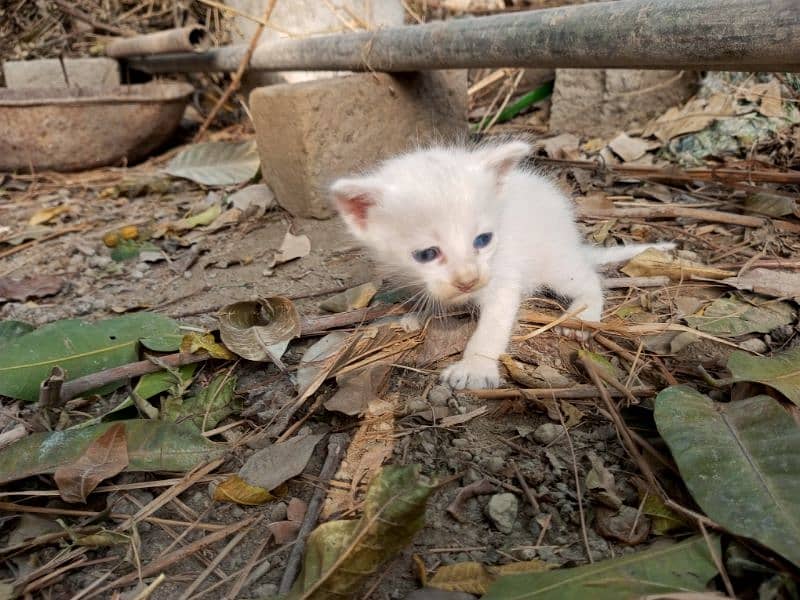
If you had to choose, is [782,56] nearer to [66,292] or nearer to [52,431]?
[52,431]

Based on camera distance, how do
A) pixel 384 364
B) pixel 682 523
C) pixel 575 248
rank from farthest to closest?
pixel 575 248
pixel 384 364
pixel 682 523

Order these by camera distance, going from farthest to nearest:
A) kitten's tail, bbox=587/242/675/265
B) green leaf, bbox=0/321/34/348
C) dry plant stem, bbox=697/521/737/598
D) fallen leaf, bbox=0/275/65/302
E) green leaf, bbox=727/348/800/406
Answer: fallen leaf, bbox=0/275/65/302 < kitten's tail, bbox=587/242/675/265 < green leaf, bbox=0/321/34/348 < green leaf, bbox=727/348/800/406 < dry plant stem, bbox=697/521/737/598

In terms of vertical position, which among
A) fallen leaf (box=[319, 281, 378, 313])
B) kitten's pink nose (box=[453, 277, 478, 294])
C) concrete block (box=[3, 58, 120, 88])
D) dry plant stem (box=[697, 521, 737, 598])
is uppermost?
concrete block (box=[3, 58, 120, 88])

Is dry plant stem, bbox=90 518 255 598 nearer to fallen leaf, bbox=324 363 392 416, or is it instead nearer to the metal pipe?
fallen leaf, bbox=324 363 392 416

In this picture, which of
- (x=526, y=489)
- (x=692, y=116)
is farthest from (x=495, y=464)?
(x=692, y=116)

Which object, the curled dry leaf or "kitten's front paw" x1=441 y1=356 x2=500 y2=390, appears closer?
"kitten's front paw" x1=441 y1=356 x2=500 y2=390

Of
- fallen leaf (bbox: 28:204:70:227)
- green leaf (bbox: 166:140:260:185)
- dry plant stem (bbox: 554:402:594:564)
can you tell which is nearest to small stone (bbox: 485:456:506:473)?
dry plant stem (bbox: 554:402:594:564)

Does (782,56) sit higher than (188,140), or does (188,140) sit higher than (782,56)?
(782,56)

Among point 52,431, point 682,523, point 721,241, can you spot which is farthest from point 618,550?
point 721,241
